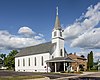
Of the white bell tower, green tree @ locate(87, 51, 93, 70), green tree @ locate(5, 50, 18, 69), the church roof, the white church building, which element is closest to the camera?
the white church building

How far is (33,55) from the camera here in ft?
204

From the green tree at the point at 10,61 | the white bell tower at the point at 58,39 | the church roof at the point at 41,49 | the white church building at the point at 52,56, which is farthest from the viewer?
the green tree at the point at 10,61

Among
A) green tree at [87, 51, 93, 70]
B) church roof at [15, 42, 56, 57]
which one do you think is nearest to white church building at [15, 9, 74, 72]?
church roof at [15, 42, 56, 57]

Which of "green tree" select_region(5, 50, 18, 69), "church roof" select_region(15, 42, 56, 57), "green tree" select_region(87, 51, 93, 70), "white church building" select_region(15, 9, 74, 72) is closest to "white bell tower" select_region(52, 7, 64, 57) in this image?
"white church building" select_region(15, 9, 74, 72)

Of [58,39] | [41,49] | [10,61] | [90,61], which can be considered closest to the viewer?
[58,39]

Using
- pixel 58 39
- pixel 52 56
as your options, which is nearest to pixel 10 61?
pixel 52 56

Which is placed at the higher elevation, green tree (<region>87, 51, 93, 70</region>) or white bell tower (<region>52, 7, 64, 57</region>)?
white bell tower (<region>52, 7, 64, 57</region>)

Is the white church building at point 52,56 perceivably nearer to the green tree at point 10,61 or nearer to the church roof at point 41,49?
the church roof at point 41,49

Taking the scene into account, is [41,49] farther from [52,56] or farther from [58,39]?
[58,39]

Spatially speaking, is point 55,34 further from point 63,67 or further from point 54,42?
point 63,67

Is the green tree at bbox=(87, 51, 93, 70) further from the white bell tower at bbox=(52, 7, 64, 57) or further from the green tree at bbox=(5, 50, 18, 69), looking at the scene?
the green tree at bbox=(5, 50, 18, 69)

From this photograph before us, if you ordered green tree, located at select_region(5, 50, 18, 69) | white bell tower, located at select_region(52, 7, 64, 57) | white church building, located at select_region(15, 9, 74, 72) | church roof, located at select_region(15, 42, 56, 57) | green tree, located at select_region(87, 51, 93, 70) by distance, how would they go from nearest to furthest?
white church building, located at select_region(15, 9, 74, 72), church roof, located at select_region(15, 42, 56, 57), white bell tower, located at select_region(52, 7, 64, 57), green tree, located at select_region(87, 51, 93, 70), green tree, located at select_region(5, 50, 18, 69)

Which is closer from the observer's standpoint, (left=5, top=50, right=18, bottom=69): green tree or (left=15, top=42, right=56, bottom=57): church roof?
(left=15, top=42, right=56, bottom=57): church roof

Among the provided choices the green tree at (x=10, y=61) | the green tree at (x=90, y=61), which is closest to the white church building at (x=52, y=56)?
the green tree at (x=90, y=61)
